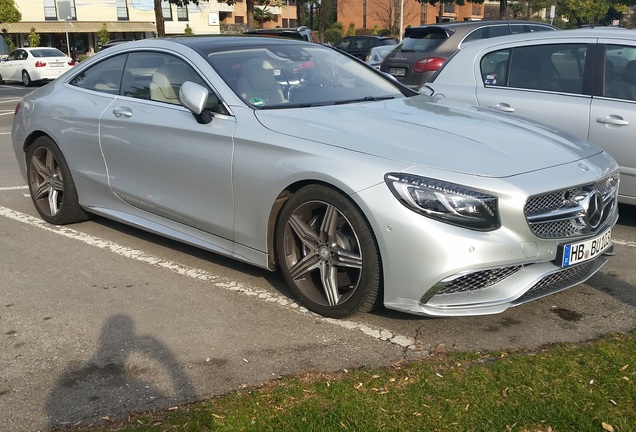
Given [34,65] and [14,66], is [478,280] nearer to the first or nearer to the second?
[34,65]

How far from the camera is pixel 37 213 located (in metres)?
6.82

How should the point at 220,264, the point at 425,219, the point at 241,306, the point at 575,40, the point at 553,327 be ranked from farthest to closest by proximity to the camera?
the point at 575,40, the point at 220,264, the point at 241,306, the point at 553,327, the point at 425,219

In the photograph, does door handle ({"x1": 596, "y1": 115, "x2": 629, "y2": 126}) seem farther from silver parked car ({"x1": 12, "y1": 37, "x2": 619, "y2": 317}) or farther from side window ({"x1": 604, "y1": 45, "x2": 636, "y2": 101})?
silver parked car ({"x1": 12, "y1": 37, "x2": 619, "y2": 317})

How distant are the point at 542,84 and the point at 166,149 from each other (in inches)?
133

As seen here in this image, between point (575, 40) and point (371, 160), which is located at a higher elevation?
point (575, 40)

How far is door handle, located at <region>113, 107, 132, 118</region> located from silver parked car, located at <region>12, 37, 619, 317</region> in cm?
3

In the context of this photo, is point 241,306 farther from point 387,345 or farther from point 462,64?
point 462,64

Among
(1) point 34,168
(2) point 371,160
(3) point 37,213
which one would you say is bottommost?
(3) point 37,213

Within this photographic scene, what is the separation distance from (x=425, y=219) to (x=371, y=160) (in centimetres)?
46

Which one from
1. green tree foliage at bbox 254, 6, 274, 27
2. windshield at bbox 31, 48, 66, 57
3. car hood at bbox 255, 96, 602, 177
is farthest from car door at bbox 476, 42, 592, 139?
green tree foliage at bbox 254, 6, 274, 27

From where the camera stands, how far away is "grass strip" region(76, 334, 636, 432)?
9.89ft

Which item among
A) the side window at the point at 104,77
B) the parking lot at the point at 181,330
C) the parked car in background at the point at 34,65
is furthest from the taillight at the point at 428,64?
the parked car in background at the point at 34,65

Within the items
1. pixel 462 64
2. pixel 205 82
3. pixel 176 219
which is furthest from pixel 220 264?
pixel 462 64

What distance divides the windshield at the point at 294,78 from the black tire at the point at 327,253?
88 centimetres
